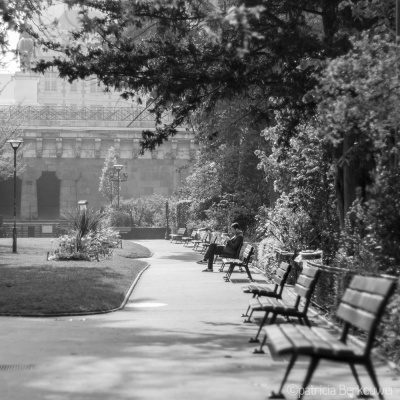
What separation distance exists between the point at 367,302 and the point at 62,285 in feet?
43.7

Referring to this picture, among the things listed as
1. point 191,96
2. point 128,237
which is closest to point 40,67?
point 191,96

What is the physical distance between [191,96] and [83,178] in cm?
6280

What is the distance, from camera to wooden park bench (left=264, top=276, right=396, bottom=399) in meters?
6.97

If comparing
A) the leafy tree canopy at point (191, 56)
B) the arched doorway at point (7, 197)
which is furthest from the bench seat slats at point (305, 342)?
the arched doorway at point (7, 197)

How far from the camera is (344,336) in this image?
805cm

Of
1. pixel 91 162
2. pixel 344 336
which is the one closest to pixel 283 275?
pixel 344 336

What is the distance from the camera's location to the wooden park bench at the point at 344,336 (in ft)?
22.9

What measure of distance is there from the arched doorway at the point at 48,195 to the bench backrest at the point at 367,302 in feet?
234

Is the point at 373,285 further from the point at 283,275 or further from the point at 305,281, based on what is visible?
the point at 283,275

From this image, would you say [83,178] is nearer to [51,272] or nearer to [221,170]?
[221,170]

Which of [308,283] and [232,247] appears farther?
[232,247]

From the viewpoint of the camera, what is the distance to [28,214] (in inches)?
3115

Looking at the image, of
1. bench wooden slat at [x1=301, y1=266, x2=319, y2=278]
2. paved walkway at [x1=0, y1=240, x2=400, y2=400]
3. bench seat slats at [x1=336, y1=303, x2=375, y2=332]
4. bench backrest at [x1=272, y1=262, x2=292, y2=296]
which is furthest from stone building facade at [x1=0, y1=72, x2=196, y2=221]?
bench seat slats at [x1=336, y1=303, x2=375, y2=332]

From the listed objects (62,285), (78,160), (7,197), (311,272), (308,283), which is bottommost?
(62,285)
